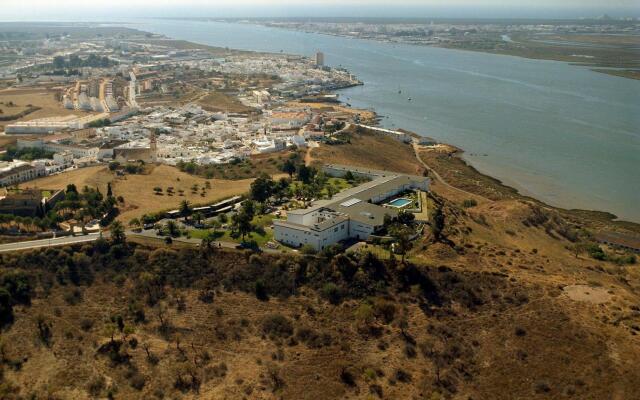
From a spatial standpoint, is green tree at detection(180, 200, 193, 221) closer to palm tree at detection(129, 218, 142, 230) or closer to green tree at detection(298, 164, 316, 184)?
palm tree at detection(129, 218, 142, 230)

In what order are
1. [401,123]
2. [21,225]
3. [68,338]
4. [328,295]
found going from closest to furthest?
[68,338], [328,295], [21,225], [401,123]

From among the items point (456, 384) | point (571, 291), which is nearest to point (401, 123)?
point (571, 291)

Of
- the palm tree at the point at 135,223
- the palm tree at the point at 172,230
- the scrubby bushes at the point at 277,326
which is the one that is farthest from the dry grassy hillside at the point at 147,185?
the scrubby bushes at the point at 277,326

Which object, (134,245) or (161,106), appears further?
(161,106)

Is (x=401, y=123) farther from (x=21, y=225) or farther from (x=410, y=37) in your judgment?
(x=410, y=37)

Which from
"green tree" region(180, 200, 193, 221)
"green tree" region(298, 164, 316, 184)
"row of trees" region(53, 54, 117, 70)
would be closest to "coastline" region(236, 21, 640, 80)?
"green tree" region(298, 164, 316, 184)

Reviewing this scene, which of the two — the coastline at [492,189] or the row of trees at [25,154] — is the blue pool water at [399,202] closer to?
the coastline at [492,189]
